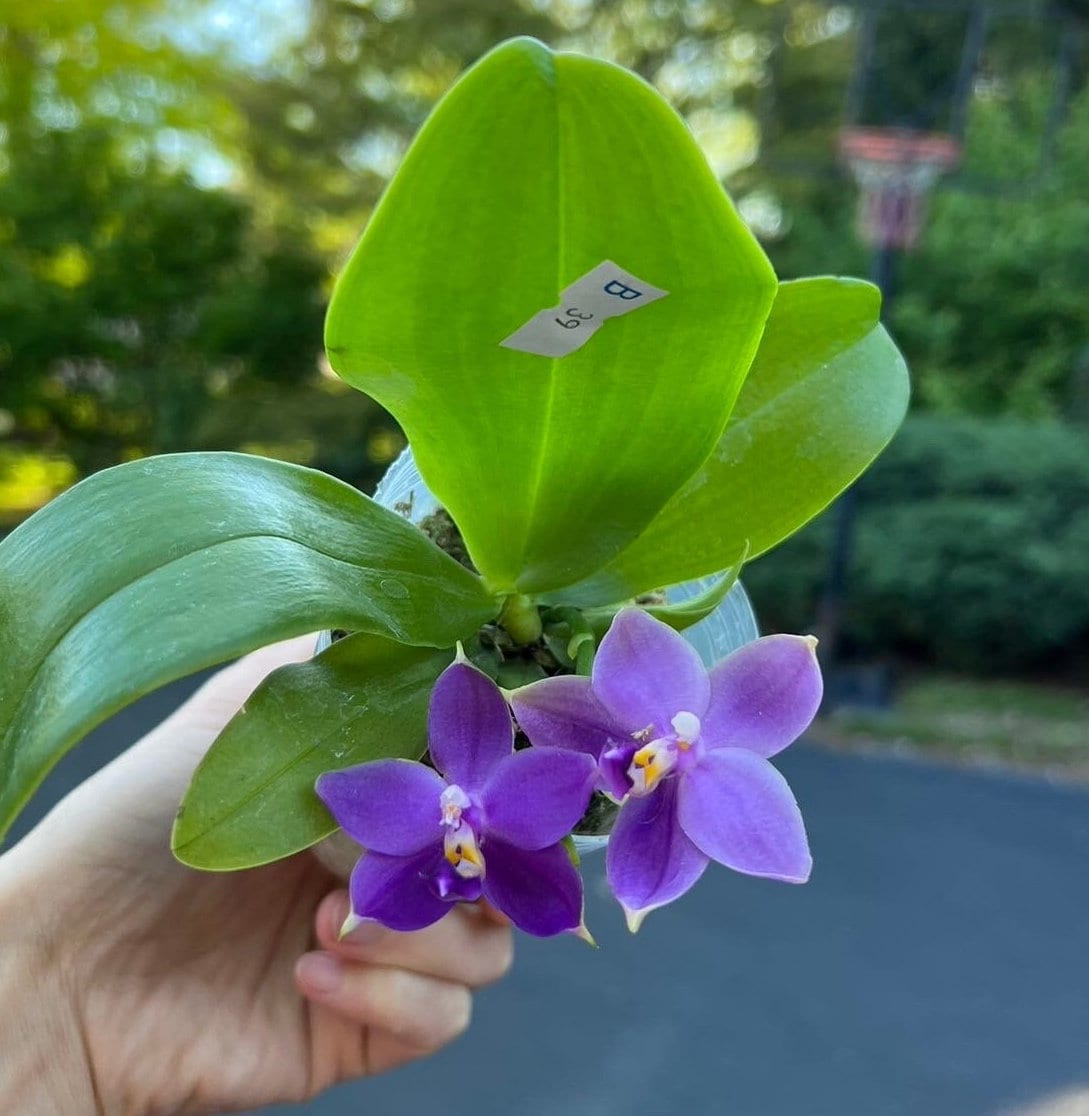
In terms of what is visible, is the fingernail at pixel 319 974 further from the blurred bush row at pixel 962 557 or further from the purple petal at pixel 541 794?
the blurred bush row at pixel 962 557

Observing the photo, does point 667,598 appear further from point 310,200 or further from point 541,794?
point 310,200

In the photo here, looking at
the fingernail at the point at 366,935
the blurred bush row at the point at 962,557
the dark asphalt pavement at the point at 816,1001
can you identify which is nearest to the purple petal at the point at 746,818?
the fingernail at the point at 366,935

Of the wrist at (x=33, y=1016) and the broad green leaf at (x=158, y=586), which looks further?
the wrist at (x=33, y=1016)

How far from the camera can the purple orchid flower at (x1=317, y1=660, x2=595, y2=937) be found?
35 cm

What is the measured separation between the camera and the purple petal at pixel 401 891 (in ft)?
1.18

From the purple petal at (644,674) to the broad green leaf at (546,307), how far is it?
8 centimetres

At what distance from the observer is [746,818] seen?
13.2 inches

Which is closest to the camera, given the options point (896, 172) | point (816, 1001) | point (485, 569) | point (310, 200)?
point (485, 569)

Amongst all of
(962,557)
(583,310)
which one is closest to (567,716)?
(583,310)

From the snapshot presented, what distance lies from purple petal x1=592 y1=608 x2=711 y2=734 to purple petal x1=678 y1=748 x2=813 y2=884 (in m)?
0.02

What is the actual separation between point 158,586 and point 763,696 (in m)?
0.18

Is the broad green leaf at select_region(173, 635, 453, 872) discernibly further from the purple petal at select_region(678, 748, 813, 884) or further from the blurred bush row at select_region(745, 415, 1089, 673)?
the blurred bush row at select_region(745, 415, 1089, 673)

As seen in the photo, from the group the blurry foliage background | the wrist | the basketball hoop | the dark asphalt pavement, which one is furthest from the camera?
the blurry foliage background

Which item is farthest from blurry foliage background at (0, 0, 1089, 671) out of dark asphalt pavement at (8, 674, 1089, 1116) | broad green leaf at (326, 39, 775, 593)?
broad green leaf at (326, 39, 775, 593)
